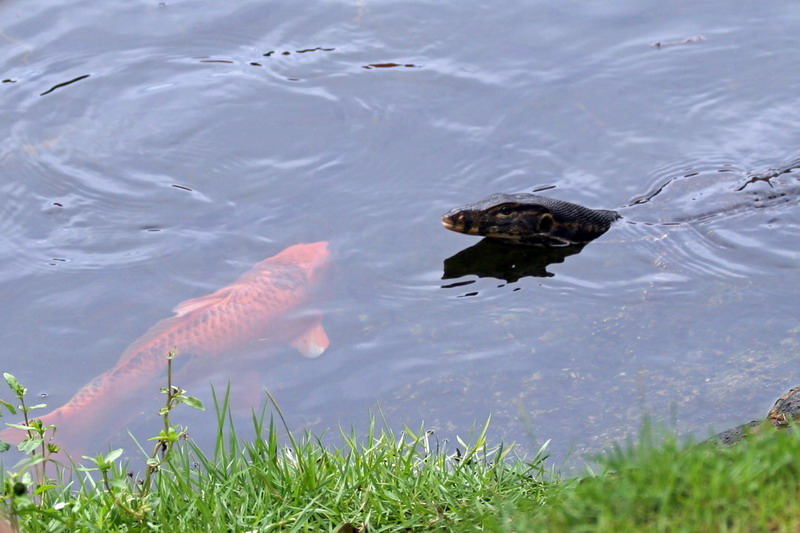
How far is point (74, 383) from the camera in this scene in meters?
Answer: 6.87

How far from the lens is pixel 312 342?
7.15 metres

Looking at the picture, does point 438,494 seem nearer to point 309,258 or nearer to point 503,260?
point 309,258

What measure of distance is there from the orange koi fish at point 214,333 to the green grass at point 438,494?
1.77m

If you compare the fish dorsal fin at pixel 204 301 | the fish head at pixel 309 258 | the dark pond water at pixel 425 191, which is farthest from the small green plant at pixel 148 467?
the fish head at pixel 309 258

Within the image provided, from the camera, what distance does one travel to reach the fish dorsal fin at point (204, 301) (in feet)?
24.2

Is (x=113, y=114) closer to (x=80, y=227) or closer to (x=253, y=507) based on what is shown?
(x=80, y=227)

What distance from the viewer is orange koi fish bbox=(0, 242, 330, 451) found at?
21.2 ft

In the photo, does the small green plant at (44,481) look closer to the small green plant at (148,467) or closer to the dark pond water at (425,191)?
the small green plant at (148,467)

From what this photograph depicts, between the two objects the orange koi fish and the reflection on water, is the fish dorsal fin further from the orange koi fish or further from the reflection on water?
the reflection on water

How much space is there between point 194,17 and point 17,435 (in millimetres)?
6659

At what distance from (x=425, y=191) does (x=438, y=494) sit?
4896mm

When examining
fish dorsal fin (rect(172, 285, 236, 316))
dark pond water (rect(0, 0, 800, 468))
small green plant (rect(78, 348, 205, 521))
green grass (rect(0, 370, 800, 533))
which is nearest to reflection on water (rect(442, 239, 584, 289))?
dark pond water (rect(0, 0, 800, 468))

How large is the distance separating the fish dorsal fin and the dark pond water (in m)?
0.17

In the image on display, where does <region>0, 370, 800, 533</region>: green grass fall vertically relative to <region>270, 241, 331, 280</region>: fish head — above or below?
below
